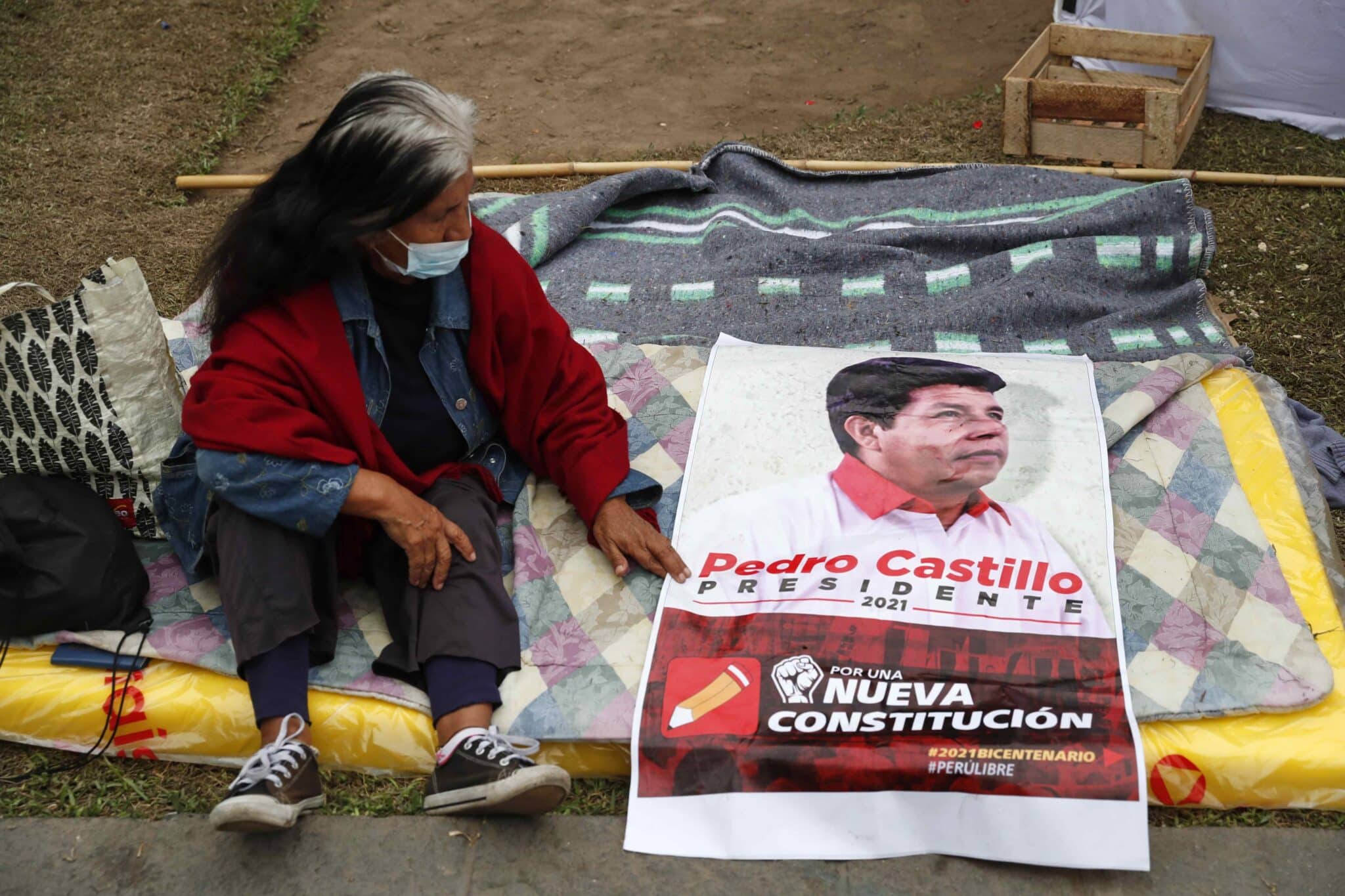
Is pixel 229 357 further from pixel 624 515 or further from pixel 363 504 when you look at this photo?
pixel 624 515

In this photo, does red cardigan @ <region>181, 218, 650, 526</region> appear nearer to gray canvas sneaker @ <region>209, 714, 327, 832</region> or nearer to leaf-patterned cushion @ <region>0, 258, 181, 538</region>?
leaf-patterned cushion @ <region>0, 258, 181, 538</region>

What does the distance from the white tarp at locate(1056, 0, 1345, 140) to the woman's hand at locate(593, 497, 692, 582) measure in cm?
329

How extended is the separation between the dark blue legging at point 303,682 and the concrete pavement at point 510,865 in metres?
0.20

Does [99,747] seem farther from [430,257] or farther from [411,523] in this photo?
[430,257]

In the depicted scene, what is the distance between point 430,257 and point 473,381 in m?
0.33

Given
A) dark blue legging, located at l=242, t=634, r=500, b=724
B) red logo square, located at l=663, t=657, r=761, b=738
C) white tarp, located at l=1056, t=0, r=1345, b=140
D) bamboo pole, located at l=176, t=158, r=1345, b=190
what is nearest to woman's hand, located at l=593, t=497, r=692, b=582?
red logo square, located at l=663, t=657, r=761, b=738

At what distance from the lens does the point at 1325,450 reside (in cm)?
264

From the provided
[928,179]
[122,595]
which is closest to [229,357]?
[122,595]

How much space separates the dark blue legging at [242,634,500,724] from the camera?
199cm

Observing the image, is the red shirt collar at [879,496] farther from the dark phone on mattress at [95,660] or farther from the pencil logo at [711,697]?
the dark phone on mattress at [95,660]

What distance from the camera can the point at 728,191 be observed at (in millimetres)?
3670

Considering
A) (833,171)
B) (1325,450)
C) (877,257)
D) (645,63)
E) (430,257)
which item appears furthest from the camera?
(645,63)

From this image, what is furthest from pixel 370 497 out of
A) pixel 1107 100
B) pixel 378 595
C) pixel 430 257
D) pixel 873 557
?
pixel 1107 100

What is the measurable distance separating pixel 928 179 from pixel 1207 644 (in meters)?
1.88
